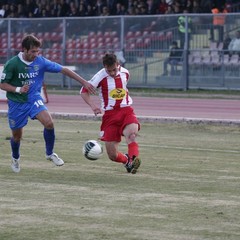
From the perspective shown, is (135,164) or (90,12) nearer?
(135,164)

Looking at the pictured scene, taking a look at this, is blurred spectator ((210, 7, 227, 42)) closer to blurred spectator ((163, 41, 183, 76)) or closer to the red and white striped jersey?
blurred spectator ((163, 41, 183, 76))

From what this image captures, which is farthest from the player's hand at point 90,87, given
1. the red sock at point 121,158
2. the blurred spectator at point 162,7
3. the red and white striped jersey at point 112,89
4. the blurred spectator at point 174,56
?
the blurred spectator at point 162,7

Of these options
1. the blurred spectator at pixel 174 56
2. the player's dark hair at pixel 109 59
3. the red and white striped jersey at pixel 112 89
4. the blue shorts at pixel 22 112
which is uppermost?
the player's dark hair at pixel 109 59

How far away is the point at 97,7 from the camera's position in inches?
1582

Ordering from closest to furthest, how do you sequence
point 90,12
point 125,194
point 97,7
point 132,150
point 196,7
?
1. point 125,194
2. point 132,150
3. point 196,7
4. point 90,12
5. point 97,7

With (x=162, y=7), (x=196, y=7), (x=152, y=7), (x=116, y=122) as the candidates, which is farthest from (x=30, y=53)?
(x=162, y=7)

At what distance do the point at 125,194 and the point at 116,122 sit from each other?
8.12 ft

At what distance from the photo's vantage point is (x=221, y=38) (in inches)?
1296

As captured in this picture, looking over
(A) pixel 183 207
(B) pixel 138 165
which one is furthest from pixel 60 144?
(A) pixel 183 207

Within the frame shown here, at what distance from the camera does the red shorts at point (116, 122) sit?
13.8 m

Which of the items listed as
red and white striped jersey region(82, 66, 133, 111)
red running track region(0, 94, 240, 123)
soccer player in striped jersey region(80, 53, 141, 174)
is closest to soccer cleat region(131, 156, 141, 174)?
soccer player in striped jersey region(80, 53, 141, 174)

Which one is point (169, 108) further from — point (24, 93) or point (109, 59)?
point (24, 93)

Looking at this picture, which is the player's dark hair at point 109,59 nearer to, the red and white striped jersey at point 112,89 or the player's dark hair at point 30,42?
the red and white striped jersey at point 112,89

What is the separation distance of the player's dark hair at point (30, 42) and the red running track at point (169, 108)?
9.22m
